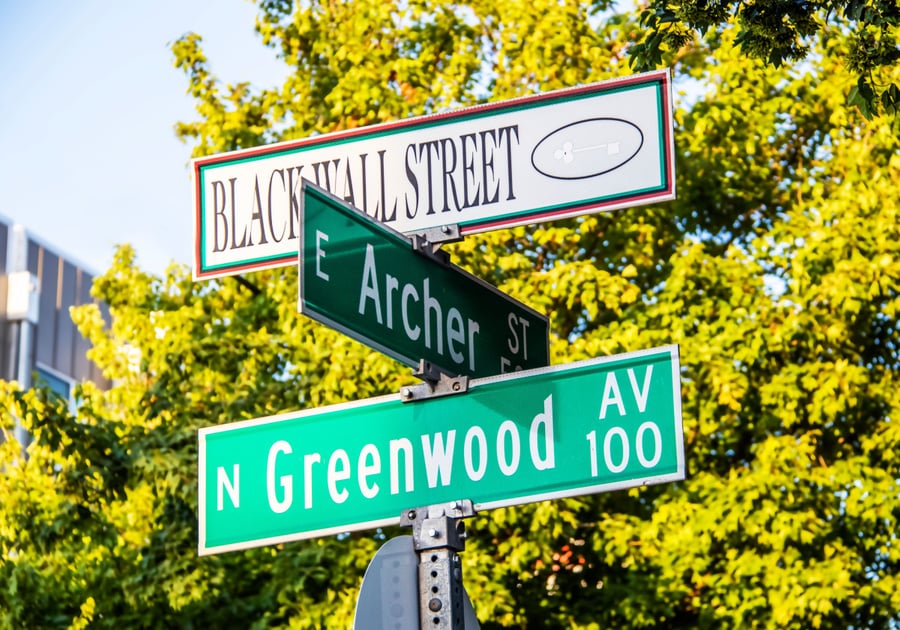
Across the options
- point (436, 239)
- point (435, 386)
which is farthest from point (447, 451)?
point (436, 239)

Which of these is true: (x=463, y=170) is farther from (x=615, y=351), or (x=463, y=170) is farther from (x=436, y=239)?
(x=615, y=351)

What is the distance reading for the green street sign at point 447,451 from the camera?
3.62m

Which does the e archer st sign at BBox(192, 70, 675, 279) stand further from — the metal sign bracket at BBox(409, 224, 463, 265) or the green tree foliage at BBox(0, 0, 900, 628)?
the green tree foliage at BBox(0, 0, 900, 628)

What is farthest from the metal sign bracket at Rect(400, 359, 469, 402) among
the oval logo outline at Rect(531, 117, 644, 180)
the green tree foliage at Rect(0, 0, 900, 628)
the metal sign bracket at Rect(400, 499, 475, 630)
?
the green tree foliage at Rect(0, 0, 900, 628)

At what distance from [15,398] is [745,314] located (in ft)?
19.9

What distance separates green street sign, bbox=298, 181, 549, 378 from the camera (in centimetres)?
342

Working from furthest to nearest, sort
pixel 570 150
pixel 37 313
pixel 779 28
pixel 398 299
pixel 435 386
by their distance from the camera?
pixel 37 313
pixel 779 28
pixel 570 150
pixel 435 386
pixel 398 299

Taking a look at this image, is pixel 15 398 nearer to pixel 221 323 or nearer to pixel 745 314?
pixel 221 323

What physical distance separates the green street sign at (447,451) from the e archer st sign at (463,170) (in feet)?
1.53

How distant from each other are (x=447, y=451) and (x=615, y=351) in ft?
25.1

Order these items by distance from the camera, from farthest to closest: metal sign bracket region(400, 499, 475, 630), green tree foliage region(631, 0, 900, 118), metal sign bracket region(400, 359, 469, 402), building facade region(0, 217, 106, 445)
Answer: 1. building facade region(0, 217, 106, 445)
2. green tree foliage region(631, 0, 900, 118)
3. metal sign bracket region(400, 359, 469, 402)
4. metal sign bracket region(400, 499, 475, 630)

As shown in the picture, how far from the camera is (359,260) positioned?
3.55 metres

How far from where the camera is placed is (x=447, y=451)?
146 inches

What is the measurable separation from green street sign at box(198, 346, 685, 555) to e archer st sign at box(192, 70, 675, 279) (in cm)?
47
